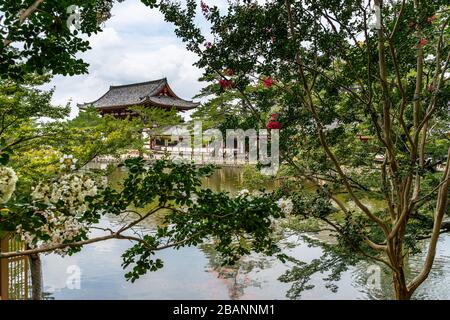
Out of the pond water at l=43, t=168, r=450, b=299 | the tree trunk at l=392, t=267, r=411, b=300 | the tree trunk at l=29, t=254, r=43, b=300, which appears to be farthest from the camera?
the pond water at l=43, t=168, r=450, b=299

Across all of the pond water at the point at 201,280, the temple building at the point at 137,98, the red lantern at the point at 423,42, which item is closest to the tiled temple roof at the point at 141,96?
the temple building at the point at 137,98

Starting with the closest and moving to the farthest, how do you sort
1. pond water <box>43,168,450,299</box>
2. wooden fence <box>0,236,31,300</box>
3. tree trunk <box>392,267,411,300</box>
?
tree trunk <box>392,267,411,300</box>
wooden fence <box>0,236,31,300</box>
pond water <box>43,168,450,299</box>

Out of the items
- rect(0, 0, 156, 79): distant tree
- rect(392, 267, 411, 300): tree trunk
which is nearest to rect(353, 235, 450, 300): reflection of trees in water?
rect(392, 267, 411, 300): tree trunk

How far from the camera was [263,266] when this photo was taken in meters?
8.98

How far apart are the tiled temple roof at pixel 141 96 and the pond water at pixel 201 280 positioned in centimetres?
1776

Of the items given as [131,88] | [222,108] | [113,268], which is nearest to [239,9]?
[113,268]

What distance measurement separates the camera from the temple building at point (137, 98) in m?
27.3

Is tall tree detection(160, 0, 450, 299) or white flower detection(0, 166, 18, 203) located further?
tall tree detection(160, 0, 450, 299)

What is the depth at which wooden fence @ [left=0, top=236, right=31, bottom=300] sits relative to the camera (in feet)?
15.8

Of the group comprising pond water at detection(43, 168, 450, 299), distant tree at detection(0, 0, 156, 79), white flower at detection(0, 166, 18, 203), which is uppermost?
distant tree at detection(0, 0, 156, 79)

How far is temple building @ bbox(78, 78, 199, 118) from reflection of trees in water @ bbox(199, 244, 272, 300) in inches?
714

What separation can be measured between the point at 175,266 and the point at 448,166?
6396 millimetres

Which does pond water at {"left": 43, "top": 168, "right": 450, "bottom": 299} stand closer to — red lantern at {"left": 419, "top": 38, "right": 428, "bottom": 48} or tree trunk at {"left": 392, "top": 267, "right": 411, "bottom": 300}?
tree trunk at {"left": 392, "top": 267, "right": 411, "bottom": 300}

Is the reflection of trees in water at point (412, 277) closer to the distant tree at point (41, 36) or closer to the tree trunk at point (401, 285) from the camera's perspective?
the tree trunk at point (401, 285)
